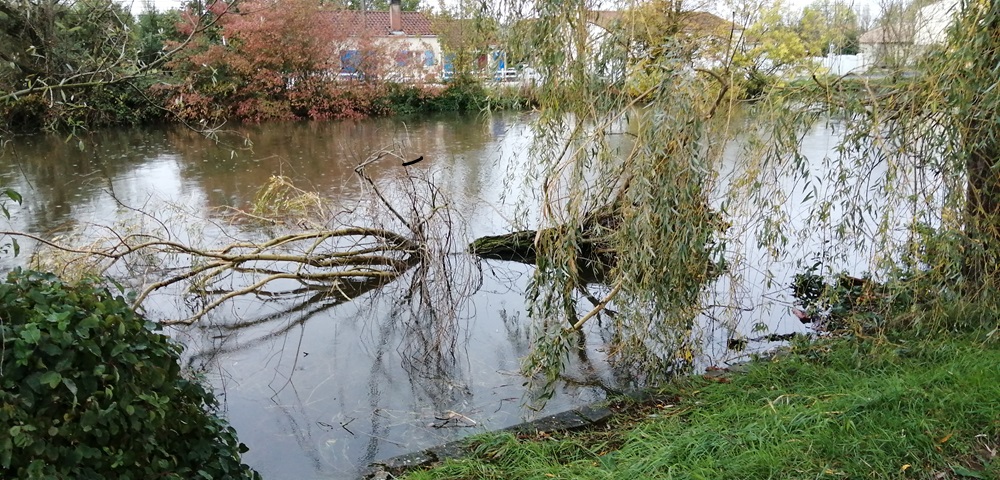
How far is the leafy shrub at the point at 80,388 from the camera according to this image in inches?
85.4

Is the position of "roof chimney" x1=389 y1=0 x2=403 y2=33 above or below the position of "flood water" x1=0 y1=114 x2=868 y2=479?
above

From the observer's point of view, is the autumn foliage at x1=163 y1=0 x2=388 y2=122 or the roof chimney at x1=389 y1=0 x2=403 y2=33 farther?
the roof chimney at x1=389 y1=0 x2=403 y2=33

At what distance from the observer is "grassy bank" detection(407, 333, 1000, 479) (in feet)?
9.96

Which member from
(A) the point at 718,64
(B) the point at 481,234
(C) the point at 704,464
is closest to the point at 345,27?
(B) the point at 481,234

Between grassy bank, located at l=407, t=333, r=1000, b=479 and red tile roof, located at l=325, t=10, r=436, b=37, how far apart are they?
22.3 metres

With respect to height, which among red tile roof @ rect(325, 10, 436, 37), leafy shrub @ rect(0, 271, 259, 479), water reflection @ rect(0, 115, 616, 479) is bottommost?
water reflection @ rect(0, 115, 616, 479)

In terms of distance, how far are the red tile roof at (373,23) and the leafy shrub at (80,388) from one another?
75.4 feet

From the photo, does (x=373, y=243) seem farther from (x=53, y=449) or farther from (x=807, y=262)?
(x=53, y=449)

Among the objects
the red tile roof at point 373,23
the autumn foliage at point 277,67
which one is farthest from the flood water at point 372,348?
the red tile roof at point 373,23

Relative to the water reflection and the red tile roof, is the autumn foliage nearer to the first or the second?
the red tile roof

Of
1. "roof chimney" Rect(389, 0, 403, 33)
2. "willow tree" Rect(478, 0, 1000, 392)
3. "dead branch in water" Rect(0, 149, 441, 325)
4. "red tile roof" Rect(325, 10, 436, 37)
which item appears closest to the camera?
Result: "willow tree" Rect(478, 0, 1000, 392)

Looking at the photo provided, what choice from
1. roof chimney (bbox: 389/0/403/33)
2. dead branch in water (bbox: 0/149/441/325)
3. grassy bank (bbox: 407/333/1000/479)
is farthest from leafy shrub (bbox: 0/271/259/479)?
roof chimney (bbox: 389/0/403/33)

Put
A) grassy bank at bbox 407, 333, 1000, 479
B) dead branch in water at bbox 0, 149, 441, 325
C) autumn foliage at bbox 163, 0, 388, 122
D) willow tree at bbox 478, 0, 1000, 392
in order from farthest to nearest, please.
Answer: autumn foliage at bbox 163, 0, 388, 122 → dead branch in water at bbox 0, 149, 441, 325 → willow tree at bbox 478, 0, 1000, 392 → grassy bank at bbox 407, 333, 1000, 479

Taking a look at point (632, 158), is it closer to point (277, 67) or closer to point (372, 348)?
point (372, 348)
